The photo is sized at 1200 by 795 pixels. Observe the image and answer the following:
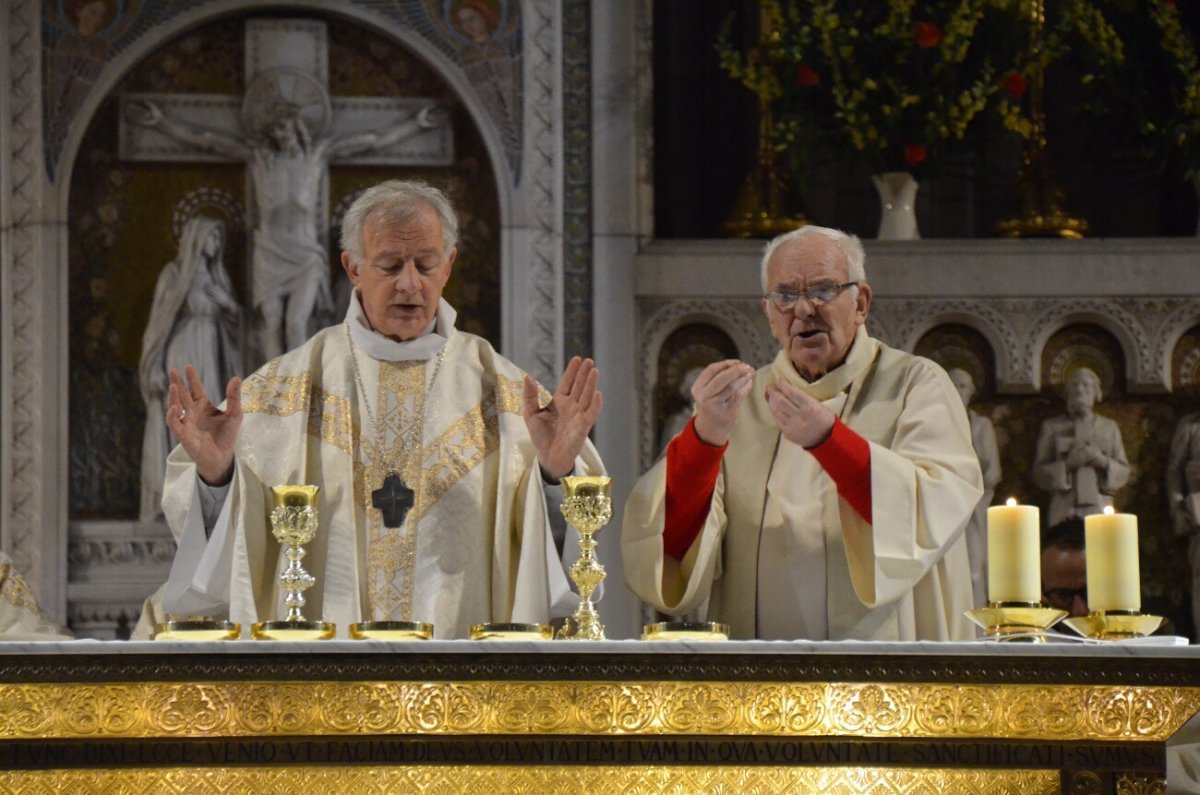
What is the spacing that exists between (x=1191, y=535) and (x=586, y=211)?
2588 mm

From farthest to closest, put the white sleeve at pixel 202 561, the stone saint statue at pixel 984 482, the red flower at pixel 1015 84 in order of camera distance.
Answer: the red flower at pixel 1015 84, the stone saint statue at pixel 984 482, the white sleeve at pixel 202 561

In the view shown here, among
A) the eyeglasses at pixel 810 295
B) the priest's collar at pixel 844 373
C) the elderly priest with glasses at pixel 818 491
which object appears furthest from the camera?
the priest's collar at pixel 844 373

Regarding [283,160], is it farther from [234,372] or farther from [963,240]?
[963,240]

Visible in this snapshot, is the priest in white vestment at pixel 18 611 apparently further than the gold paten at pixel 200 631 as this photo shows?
Yes

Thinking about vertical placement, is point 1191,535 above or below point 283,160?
below

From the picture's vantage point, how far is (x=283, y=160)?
9430mm

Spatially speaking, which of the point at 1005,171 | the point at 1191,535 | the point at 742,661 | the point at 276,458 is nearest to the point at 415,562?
the point at 276,458

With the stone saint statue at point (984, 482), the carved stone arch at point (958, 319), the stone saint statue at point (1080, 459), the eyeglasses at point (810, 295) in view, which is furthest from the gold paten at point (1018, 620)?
the carved stone arch at point (958, 319)

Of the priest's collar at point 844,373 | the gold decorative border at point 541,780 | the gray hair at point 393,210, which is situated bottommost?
the gold decorative border at point 541,780

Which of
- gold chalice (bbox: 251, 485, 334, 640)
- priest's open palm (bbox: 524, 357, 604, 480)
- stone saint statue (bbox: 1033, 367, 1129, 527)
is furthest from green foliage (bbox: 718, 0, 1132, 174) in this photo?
gold chalice (bbox: 251, 485, 334, 640)

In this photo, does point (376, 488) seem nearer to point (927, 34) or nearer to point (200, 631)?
point (200, 631)

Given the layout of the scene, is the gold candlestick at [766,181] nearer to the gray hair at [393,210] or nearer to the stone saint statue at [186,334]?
the stone saint statue at [186,334]

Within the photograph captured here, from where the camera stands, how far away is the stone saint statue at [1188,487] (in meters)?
9.12

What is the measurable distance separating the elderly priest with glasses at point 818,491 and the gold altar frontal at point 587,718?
71 centimetres
